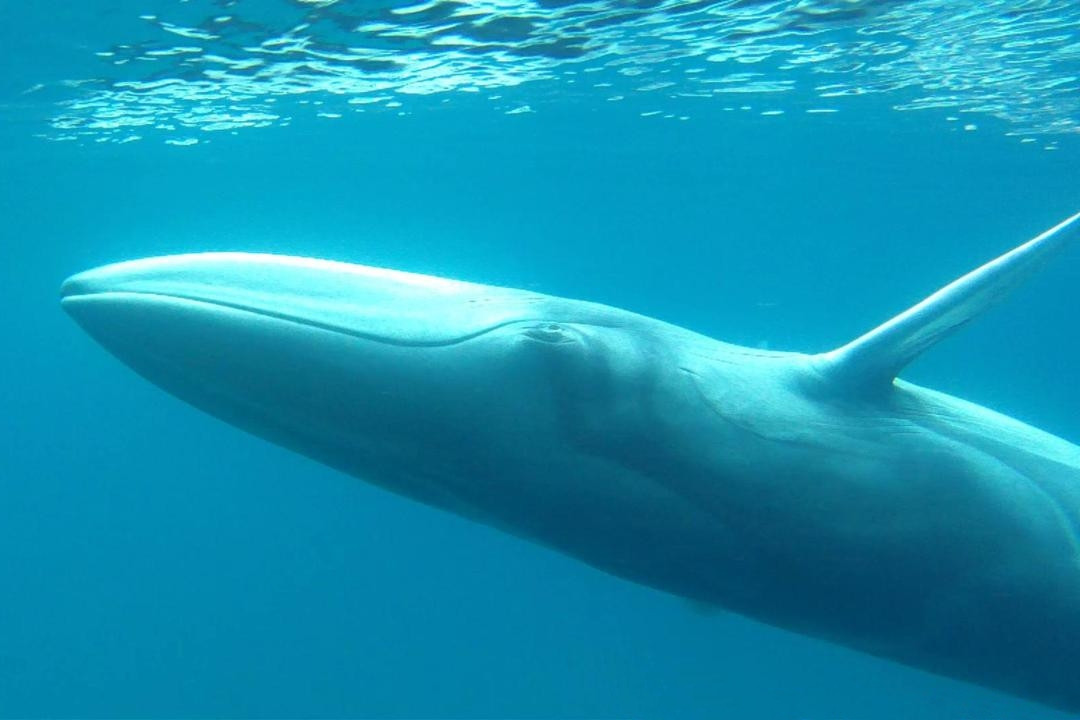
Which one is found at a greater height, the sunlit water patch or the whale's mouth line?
the sunlit water patch

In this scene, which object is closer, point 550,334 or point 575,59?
point 550,334

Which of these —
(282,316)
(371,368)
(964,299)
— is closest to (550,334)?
(371,368)

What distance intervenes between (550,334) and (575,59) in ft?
66.9

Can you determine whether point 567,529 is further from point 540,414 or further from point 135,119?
point 135,119

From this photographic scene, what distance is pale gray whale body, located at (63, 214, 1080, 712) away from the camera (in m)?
4.14

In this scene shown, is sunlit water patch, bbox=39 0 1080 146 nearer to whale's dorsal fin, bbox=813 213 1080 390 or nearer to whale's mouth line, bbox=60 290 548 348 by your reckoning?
whale's mouth line, bbox=60 290 548 348

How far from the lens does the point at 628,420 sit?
4207 millimetres

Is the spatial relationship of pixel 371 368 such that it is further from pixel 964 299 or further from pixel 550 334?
pixel 964 299

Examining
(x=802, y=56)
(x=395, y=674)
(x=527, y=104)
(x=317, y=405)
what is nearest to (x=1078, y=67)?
(x=802, y=56)

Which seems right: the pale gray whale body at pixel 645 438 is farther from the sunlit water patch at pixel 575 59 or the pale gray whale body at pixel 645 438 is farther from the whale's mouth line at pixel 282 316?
the sunlit water patch at pixel 575 59

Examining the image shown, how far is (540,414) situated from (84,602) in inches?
2474

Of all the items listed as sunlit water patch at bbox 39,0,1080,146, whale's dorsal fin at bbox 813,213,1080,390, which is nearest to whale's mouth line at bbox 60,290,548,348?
whale's dorsal fin at bbox 813,213,1080,390

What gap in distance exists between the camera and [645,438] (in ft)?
13.8

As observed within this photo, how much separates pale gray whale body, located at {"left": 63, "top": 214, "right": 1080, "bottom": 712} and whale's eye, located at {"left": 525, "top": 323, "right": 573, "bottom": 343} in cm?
1
